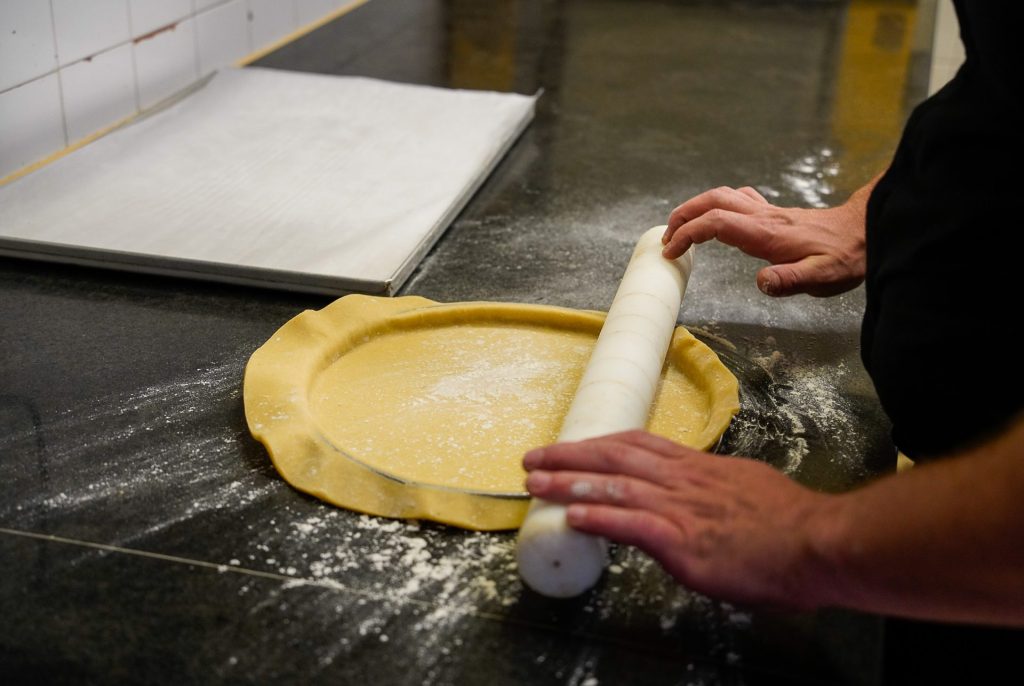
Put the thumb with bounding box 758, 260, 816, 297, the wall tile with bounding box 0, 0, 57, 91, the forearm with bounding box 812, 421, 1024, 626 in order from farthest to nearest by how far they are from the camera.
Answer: the wall tile with bounding box 0, 0, 57, 91 → the thumb with bounding box 758, 260, 816, 297 → the forearm with bounding box 812, 421, 1024, 626

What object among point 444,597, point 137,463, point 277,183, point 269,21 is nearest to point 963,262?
point 444,597

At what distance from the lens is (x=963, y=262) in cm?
87

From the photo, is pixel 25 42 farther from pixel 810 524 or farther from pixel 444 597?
pixel 810 524

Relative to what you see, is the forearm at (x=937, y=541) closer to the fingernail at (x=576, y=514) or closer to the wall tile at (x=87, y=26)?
the fingernail at (x=576, y=514)

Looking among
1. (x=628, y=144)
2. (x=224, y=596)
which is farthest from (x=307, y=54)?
(x=224, y=596)

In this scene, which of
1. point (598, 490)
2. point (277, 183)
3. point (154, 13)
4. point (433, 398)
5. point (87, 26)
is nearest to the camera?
point (598, 490)

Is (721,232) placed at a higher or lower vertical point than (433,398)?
higher

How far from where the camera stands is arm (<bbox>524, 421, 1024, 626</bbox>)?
2.19ft

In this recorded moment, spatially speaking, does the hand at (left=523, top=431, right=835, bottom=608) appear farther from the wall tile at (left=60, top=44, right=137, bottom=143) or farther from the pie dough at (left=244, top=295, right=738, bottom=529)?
the wall tile at (left=60, top=44, right=137, bottom=143)

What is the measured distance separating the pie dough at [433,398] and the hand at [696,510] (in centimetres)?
11

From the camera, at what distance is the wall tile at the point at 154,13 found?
1930 mm

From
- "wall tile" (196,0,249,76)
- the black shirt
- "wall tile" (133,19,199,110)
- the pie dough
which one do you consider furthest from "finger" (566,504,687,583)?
"wall tile" (196,0,249,76)

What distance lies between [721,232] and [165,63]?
130 cm

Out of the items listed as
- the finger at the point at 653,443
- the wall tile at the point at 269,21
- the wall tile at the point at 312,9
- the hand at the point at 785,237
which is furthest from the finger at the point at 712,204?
the wall tile at the point at 312,9
